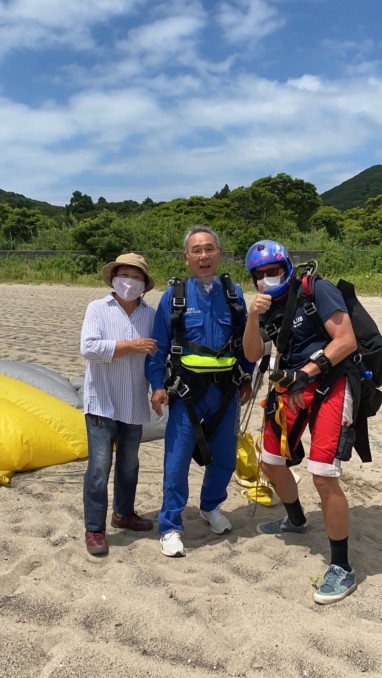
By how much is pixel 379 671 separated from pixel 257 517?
1.61 m

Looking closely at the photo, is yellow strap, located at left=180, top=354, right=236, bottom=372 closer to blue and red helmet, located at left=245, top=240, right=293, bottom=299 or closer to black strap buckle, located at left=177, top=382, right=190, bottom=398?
black strap buckle, located at left=177, top=382, right=190, bottom=398

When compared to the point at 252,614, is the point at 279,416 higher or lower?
higher

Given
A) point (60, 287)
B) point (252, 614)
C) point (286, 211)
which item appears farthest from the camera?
point (286, 211)

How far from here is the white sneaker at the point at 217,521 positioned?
11.8ft

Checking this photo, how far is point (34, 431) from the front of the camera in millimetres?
4312

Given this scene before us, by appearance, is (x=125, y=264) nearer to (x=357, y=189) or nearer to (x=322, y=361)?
(x=322, y=361)

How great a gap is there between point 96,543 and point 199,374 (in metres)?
1.13

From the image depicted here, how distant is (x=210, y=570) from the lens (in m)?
3.12

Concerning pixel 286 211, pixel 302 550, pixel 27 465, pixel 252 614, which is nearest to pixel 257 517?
pixel 302 550

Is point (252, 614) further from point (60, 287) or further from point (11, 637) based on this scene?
point (60, 287)

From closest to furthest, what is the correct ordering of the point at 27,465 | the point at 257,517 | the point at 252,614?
1. the point at 252,614
2. the point at 257,517
3. the point at 27,465

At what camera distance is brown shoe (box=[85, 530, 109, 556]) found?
10.6ft

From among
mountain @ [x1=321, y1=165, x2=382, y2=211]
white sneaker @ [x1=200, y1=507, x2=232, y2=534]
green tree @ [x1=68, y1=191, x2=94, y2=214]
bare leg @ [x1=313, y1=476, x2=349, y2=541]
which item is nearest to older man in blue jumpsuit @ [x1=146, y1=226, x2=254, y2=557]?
white sneaker @ [x1=200, y1=507, x2=232, y2=534]

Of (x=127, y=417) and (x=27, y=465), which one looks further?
(x=27, y=465)
